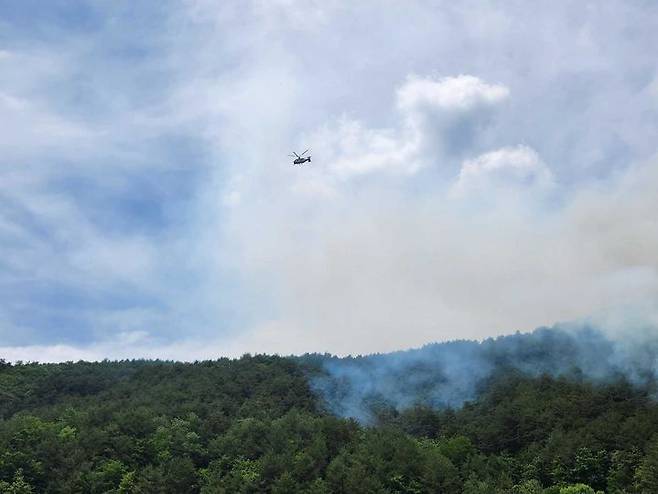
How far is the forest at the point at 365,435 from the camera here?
80.2m

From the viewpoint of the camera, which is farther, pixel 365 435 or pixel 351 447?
pixel 365 435

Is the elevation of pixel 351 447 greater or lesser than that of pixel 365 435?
lesser

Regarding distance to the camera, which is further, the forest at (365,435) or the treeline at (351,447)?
the forest at (365,435)

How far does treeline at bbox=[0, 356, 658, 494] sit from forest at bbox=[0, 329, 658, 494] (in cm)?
18

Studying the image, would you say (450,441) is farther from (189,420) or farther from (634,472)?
(189,420)

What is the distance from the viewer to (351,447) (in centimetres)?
→ 8981

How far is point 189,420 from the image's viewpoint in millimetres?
102750

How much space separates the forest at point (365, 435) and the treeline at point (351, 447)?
0.18 m

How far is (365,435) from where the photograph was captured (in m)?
94.1

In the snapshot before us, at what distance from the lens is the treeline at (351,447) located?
7962 cm

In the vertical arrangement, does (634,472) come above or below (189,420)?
below

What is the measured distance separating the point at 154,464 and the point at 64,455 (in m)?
10.9

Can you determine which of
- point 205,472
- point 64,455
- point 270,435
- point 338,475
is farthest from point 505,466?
point 64,455

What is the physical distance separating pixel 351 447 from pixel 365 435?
4740mm
